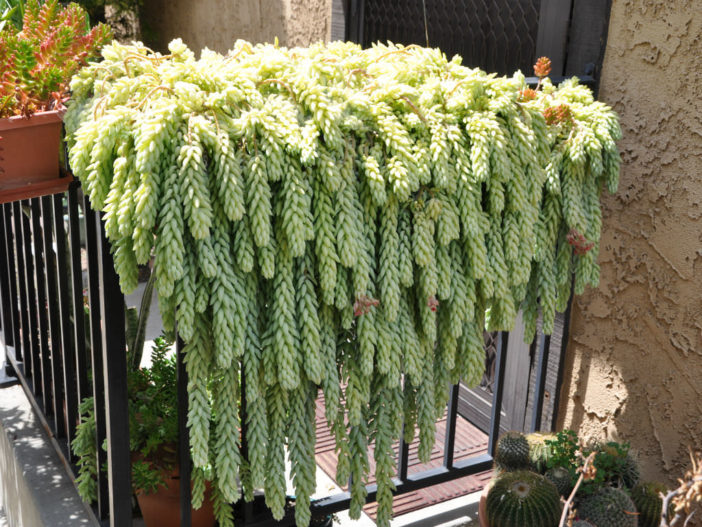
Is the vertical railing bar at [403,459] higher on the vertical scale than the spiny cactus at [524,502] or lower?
lower

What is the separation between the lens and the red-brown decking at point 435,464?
277 cm

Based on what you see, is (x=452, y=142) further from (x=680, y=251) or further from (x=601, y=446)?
(x=601, y=446)

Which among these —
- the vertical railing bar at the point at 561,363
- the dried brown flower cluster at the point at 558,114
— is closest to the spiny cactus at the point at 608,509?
the vertical railing bar at the point at 561,363

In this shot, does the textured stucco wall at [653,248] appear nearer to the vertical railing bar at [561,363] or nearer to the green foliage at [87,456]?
the vertical railing bar at [561,363]

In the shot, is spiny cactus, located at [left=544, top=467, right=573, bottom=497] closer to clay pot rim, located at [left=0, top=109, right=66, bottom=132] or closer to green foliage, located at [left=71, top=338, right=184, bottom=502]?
green foliage, located at [left=71, top=338, right=184, bottom=502]

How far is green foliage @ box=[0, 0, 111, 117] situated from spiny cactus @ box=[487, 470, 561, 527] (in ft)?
4.85

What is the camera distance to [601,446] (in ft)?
6.89

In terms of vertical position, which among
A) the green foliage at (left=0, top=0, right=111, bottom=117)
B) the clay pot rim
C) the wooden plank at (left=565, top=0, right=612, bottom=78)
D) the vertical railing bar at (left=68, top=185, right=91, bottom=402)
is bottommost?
the vertical railing bar at (left=68, top=185, right=91, bottom=402)

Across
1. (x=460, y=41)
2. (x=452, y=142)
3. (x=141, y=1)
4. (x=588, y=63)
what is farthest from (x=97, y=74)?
(x=141, y=1)

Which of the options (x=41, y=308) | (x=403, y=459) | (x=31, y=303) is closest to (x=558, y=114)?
(x=403, y=459)

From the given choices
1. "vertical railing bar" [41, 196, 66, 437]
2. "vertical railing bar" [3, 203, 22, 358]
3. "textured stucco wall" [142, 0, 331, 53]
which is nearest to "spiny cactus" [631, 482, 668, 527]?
"vertical railing bar" [41, 196, 66, 437]

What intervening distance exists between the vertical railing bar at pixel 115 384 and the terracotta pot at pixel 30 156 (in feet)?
0.63

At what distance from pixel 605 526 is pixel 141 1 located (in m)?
6.84

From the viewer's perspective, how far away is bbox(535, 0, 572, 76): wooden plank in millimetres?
2361
